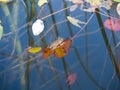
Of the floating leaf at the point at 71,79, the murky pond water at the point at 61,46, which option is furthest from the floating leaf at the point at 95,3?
the floating leaf at the point at 71,79

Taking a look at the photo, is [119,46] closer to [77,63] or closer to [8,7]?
[77,63]

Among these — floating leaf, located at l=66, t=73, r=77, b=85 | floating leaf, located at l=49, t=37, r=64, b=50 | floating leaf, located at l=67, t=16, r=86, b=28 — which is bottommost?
floating leaf, located at l=66, t=73, r=77, b=85

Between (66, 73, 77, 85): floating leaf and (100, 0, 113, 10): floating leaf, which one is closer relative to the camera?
(66, 73, 77, 85): floating leaf

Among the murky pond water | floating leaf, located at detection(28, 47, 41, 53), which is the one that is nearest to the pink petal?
the murky pond water

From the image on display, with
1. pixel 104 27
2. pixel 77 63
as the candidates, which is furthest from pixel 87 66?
pixel 104 27

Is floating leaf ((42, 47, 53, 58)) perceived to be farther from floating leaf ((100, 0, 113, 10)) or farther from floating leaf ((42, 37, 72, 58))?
floating leaf ((100, 0, 113, 10))

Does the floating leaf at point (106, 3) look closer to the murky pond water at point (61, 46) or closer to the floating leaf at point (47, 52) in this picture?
the murky pond water at point (61, 46)

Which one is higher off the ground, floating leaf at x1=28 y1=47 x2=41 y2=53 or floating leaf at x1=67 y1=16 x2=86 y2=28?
floating leaf at x1=67 y1=16 x2=86 y2=28

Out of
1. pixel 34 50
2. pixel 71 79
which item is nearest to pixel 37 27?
pixel 34 50
